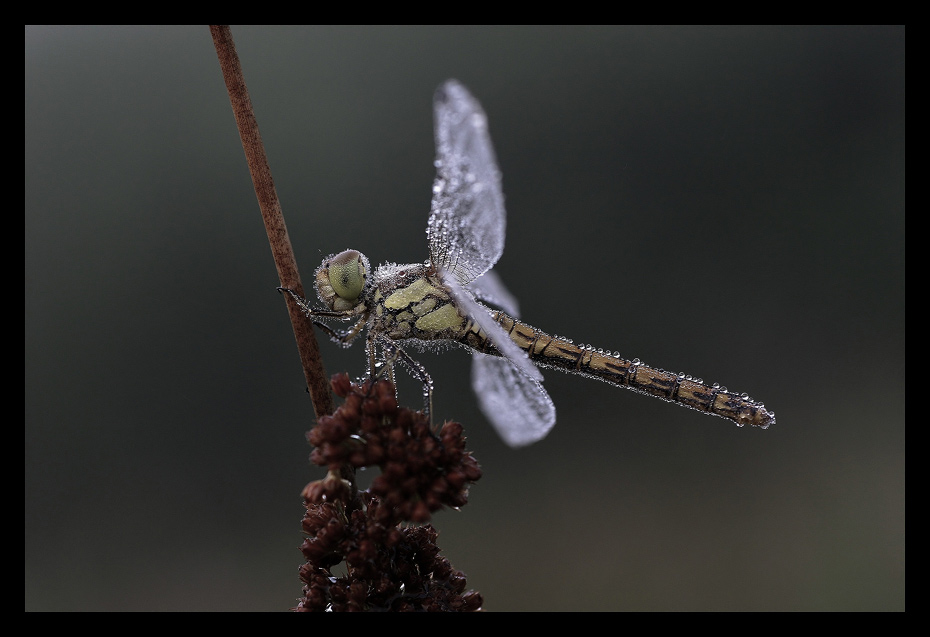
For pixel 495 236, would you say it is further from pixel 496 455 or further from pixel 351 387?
pixel 496 455

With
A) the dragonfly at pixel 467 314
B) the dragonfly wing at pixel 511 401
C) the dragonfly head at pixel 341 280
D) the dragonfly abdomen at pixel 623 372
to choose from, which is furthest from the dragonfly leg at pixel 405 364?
the dragonfly abdomen at pixel 623 372

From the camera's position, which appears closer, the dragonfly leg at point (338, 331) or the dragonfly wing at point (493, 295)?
the dragonfly leg at point (338, 331)

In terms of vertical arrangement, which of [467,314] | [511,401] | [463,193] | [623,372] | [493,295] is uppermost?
[463,193]

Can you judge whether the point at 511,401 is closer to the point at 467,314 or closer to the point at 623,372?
the point at 467,314

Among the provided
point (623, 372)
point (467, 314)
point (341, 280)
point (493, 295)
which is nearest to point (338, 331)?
point (341, 280)

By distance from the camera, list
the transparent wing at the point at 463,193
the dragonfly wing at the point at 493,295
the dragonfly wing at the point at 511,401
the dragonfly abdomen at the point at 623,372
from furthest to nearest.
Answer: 1. the dragonfly wing at the point at 493,295
2. the dragonfly abdomen at the point at 623,372
3. the dragonfly wing at the point at 511,401
4. the transparent wing at the point at 463,193

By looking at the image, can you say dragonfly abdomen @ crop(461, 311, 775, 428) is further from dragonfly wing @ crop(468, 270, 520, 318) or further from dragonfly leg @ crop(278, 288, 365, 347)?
dragonfly leg @ crop(278, 288, 365, 347)

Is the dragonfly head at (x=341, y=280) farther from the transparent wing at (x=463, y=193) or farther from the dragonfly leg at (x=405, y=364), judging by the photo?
the transparent wing at (x=463, y=193)
